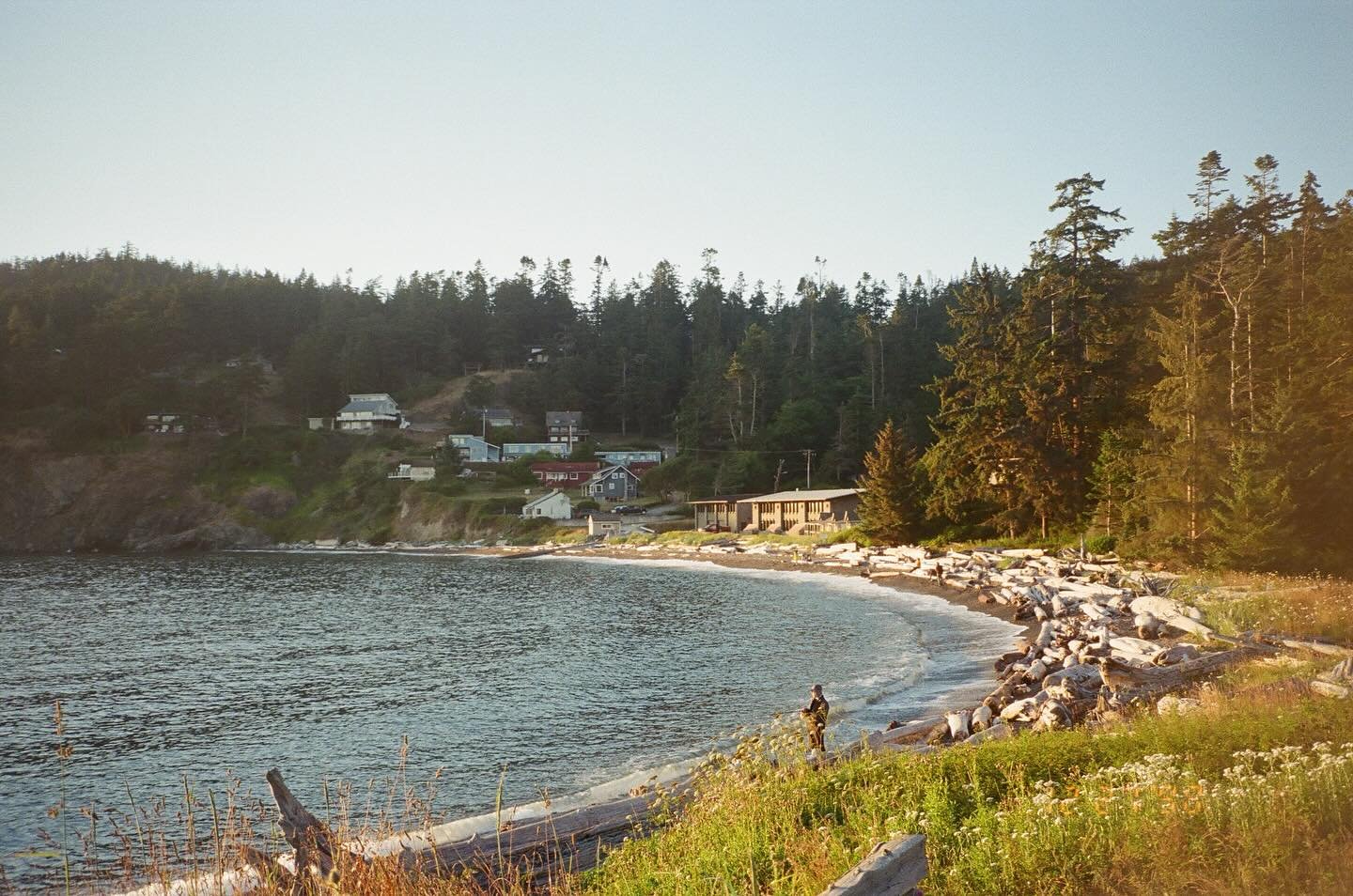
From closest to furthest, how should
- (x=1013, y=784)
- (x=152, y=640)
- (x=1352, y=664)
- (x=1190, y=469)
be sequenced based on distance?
(x=1013, y=784) → (x=1352, y=664) → (x=1190, y=469) → (x=152, y=640)

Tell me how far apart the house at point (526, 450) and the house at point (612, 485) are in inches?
706

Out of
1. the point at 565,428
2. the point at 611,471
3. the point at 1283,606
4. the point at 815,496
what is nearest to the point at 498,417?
the point at 565,428

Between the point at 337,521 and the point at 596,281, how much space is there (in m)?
94.8

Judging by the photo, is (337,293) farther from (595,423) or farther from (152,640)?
(152,640)

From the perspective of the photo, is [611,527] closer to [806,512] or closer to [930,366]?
[806,512]

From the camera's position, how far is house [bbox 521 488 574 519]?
343 feet

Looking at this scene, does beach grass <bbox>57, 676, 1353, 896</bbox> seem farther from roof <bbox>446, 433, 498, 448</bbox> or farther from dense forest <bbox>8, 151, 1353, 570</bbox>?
roof <bbox>446, 433, 498, 448</bbox>

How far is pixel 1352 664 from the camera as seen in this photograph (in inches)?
573

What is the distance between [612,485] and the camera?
376 ft

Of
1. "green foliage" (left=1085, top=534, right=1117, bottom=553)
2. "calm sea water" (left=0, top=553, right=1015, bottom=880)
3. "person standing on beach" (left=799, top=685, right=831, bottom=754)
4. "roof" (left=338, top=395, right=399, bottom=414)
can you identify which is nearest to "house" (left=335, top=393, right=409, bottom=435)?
"roof" (left=338, top=395, right=399, bottom=414)

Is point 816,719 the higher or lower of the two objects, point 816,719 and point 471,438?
the lower

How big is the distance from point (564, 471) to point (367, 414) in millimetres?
42197

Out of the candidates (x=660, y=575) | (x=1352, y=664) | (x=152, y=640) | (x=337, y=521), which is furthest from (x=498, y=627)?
(x=337, y=521)

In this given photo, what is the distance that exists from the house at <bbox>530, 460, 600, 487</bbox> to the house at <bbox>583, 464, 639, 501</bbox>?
3.28m
